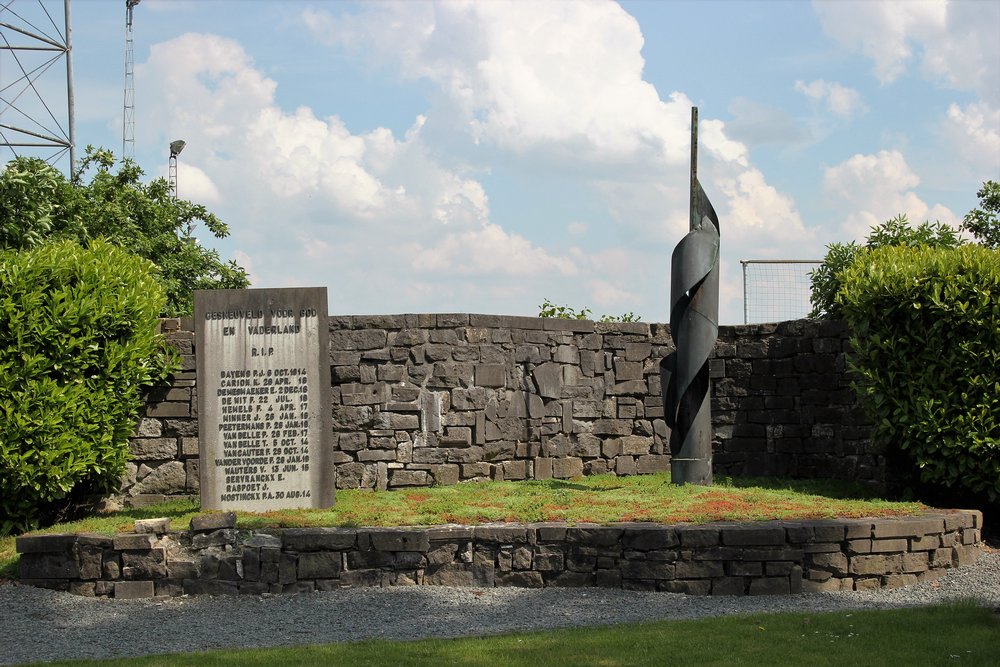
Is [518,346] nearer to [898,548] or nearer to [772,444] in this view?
[772,444]

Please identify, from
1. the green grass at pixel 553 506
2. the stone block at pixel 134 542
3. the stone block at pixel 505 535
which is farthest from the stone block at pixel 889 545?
the stone block at pixel 134 542

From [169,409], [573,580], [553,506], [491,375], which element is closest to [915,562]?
[573,580]

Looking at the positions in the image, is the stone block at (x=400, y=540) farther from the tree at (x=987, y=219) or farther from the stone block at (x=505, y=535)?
the tree at (x=987, y=219)

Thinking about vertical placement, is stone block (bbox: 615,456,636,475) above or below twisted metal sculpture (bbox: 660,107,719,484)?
below

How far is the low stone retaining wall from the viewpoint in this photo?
808 centimetres

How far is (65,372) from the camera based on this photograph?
9984mm

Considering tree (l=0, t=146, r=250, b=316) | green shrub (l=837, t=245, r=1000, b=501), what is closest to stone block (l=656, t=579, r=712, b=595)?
green shrub (l=837, t=245, r=1000, b=501)

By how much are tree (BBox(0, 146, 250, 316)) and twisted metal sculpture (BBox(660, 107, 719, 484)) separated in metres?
6.48

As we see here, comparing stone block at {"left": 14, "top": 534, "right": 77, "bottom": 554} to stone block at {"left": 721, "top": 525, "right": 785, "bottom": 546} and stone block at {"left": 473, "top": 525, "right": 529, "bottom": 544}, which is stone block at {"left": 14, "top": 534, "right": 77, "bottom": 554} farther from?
stone block at {"left": 721, "top": 525, "right": 785, "bottom": 546}

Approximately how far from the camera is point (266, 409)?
9.62m

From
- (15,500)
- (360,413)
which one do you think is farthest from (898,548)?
(15,500)

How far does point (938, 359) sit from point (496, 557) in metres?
5.01

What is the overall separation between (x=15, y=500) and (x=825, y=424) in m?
8.47

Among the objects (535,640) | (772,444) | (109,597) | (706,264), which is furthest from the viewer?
(772,444)
